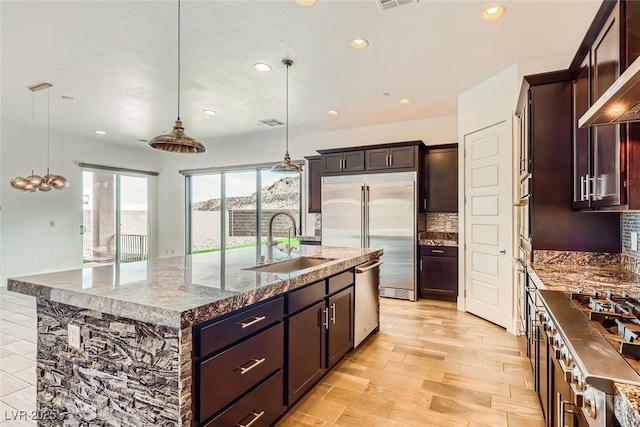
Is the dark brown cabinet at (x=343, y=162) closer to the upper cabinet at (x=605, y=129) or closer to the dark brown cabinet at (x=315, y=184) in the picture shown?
the dark brown cabinet at (x=315, y=184)

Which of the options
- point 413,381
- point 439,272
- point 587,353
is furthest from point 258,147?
point 587,353

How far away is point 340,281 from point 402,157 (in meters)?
2.94

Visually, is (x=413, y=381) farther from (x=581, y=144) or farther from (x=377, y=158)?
(x=377, y=158)

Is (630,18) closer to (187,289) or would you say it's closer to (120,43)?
Answer: (187,289)

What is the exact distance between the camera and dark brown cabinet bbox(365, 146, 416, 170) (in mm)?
4895

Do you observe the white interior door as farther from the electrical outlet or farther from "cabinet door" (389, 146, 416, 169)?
the electrical outlet

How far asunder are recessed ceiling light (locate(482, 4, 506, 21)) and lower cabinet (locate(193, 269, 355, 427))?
241 cm

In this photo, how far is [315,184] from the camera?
5898 mm

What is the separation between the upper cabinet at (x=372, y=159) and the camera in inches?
193

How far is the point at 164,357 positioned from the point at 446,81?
4.02m

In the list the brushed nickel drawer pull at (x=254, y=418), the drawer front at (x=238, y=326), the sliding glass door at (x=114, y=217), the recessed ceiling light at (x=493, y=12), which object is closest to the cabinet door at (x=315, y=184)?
the recessed ceiling light at (x=493, y=12)

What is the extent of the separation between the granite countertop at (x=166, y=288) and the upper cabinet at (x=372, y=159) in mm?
3021

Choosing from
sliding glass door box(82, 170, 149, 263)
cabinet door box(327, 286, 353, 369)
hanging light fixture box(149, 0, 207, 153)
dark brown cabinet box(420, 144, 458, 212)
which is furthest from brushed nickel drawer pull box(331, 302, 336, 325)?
→ sliding glass door box(82, 170, 149, 263)

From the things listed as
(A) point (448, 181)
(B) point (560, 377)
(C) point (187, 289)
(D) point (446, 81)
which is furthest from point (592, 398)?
(A) point (448, 181)
